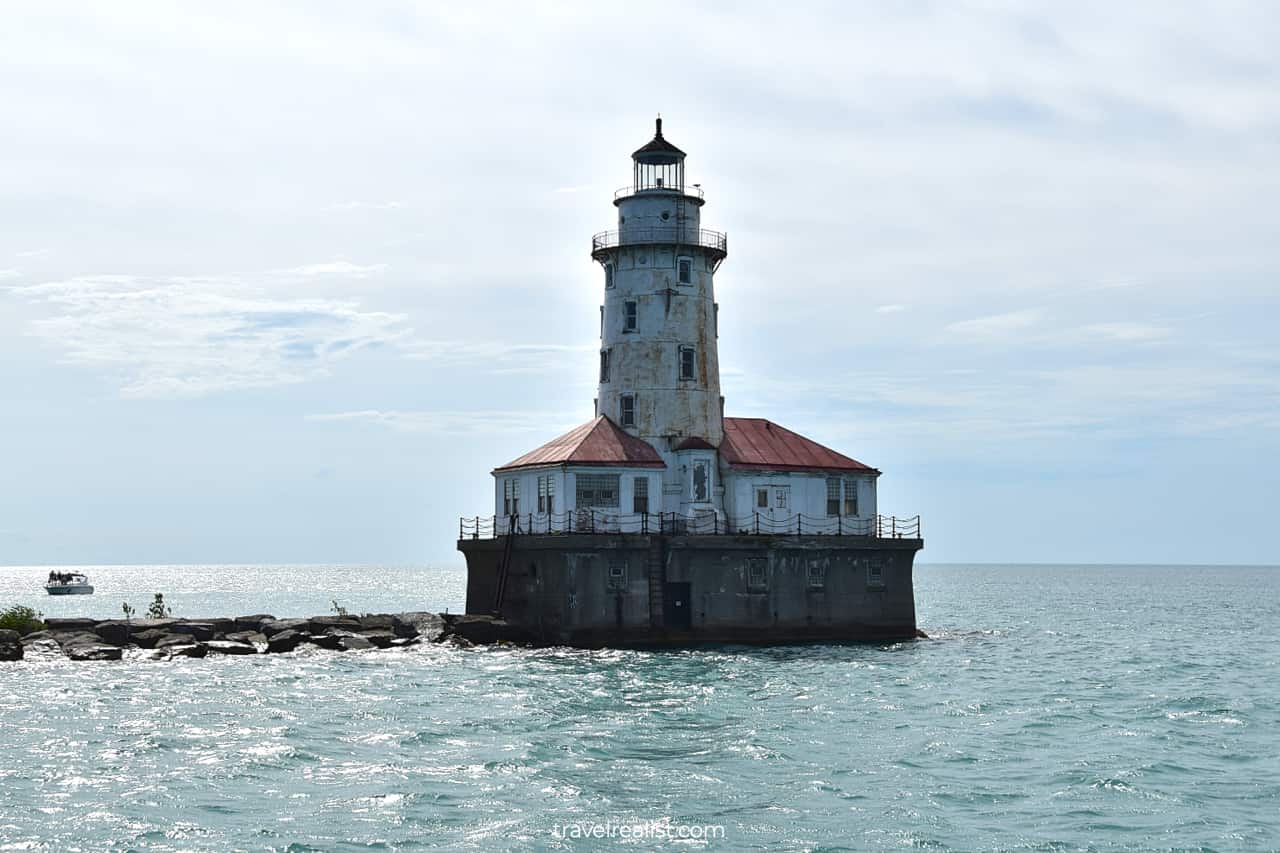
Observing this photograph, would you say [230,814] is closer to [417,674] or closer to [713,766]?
[713,766]

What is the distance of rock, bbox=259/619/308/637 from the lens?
5512cm

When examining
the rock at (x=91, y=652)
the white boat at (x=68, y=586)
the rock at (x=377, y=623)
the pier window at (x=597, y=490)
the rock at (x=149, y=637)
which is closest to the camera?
the rock at (x=91, y=652)

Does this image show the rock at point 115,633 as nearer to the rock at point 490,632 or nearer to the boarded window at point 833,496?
the rock at point 490,632

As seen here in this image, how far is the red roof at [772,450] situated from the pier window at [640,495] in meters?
3.83

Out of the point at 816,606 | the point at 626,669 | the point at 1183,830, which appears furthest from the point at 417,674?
the point at 1183,830

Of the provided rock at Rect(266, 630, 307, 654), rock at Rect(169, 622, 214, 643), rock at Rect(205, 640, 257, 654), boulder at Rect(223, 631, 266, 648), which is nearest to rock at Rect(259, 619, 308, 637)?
boulder at Rect(223, 631, 266, 648)

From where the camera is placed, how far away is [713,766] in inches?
1187

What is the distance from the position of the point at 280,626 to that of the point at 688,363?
1788 cm

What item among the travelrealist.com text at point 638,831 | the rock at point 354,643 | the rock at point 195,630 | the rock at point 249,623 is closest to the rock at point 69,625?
the rock at point 195,630

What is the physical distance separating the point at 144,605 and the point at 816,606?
90.6 meters

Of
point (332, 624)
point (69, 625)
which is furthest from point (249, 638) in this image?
point (69, 625)

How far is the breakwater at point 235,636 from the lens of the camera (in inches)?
1992

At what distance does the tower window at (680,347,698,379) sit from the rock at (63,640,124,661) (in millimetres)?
22173

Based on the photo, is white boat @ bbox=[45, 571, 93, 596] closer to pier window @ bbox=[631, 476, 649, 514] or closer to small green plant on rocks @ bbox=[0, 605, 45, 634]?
small green plant on rocks @ bbox=[0, 605, 45, 634]
